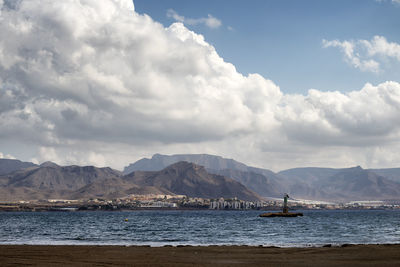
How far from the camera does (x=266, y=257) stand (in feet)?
121

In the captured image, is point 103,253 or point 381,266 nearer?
point 381,266

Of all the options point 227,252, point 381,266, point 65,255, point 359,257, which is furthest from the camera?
point 227,252

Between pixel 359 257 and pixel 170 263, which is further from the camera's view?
pixel 359 257

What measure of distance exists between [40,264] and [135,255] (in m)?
9.33

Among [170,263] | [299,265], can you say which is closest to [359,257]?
[299,265]

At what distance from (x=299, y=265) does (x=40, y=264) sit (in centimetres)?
1884

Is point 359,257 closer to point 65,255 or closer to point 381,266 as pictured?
point 381,266

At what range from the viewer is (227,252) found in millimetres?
41688

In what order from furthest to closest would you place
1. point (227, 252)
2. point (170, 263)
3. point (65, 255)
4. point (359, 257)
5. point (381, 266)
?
point (227, 252)
point (65, 255)
point (359, 257)
point (170, 263)
point (381, 266)

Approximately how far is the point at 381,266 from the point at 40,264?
2420 cm

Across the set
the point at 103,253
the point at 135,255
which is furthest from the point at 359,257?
the point at 103,253

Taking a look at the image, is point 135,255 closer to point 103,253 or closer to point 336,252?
point 103,253

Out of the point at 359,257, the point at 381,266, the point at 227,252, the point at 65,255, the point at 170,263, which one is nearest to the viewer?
the point at 381,266

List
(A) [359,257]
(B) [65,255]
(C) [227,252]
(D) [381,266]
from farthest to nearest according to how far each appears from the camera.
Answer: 1. (C) [227,252]
2. (B) [65,255]
3. (A) [359,257]
4. (D) [381,266]
